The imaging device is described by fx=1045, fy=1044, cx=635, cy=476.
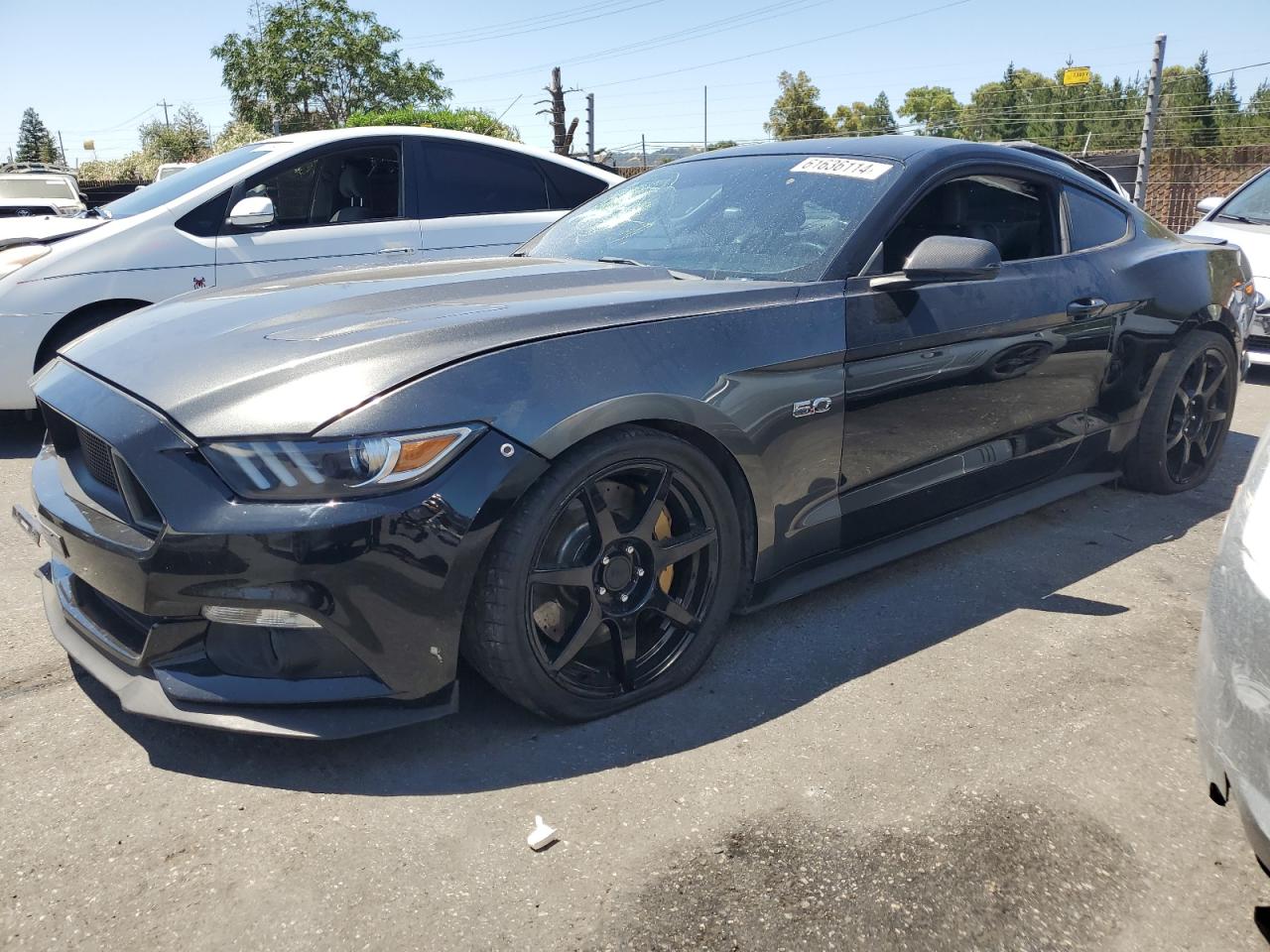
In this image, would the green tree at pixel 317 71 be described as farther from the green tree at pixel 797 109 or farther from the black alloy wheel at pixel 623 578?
the black alloy wheel at pixel 623 578

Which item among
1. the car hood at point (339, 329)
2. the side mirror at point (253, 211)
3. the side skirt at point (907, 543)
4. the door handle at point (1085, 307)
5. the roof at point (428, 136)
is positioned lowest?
the side skirt at point (907, 543)

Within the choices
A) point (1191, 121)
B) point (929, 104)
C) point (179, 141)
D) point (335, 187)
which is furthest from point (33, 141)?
point (335, 187)

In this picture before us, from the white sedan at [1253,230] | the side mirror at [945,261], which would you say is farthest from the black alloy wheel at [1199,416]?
the white sedan at [1253,230]

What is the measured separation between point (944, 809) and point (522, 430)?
126cm

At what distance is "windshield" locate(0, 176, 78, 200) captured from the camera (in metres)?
14.2

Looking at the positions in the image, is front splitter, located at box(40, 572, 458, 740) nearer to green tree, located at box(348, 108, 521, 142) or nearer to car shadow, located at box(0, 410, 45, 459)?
car shadow, located at box(0, 410, 45, 459)

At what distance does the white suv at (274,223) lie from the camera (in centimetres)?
519

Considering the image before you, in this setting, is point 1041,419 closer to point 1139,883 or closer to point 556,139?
point 1139,883

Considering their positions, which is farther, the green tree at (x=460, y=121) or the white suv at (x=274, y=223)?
the green tree at (x=460, y=121)

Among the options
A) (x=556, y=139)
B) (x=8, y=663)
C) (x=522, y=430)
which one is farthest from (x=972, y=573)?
(x=556, y=139)

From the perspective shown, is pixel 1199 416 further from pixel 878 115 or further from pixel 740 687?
pixel 878 115

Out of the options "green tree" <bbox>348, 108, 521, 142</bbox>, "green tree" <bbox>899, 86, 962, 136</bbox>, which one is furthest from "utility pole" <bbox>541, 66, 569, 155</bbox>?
"green tree" <bbox>899, 86, 962, 136</bbox>

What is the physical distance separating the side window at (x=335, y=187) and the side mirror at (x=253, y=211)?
17cm

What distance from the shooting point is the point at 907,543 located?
11.2ft
